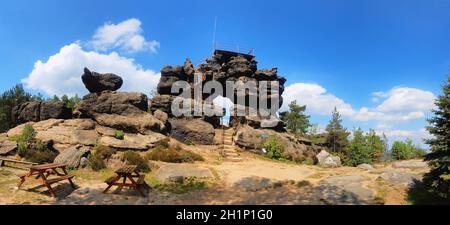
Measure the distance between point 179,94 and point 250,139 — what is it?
33.7 ft

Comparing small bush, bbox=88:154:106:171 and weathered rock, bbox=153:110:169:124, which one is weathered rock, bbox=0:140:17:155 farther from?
weathered rock, bbox=153:110:169:124

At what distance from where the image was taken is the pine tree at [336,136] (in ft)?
116

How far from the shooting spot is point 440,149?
990 centimetres

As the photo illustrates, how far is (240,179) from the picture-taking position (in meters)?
15.0

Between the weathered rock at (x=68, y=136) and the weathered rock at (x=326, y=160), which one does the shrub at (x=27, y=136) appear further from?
the weathered rock at (x=326, y=160)

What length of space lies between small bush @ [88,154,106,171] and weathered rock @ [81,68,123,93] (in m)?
12.9

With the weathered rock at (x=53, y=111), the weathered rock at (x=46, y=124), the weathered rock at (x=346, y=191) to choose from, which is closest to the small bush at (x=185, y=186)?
the weathered rock at (x=346, y=191)

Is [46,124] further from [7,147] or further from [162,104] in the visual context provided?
[162,104]

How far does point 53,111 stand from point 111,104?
467cm

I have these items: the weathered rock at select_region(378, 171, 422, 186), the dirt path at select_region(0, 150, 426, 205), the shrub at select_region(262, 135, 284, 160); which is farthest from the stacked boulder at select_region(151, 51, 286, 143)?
the weathered rock at select_region(378, 171, 422, 186)

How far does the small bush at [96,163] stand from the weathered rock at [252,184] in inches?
288

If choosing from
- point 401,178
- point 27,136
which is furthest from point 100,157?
point 401,178

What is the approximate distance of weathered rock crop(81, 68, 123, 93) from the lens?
26.8 m
